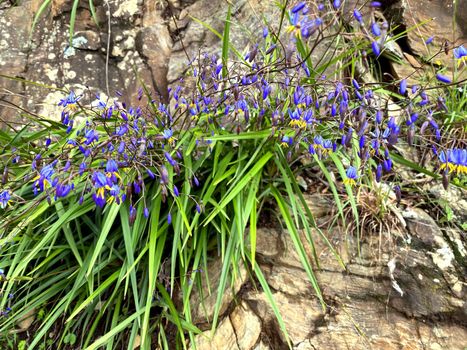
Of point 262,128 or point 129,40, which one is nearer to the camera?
point 262,128

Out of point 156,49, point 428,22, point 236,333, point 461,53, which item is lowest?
point 236,333

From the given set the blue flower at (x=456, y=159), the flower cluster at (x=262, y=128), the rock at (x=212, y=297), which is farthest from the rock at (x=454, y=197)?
the rock at (x=212, y=297)

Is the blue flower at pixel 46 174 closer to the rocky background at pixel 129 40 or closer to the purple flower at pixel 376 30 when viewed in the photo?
the purple flower at pixel 376 30

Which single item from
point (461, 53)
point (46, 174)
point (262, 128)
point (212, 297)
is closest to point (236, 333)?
point (212, 297)

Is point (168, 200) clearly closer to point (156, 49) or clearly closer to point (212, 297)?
point (212, 297)

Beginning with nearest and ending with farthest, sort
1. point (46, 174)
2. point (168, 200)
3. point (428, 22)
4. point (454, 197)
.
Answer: point (46, 174) < point (168, 200) < point (454, 197) < point (428, 22)

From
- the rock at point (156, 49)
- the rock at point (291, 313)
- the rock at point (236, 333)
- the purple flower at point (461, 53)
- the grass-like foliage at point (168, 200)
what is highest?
the rock at point (156, 49)

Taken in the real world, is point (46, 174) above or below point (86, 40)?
below

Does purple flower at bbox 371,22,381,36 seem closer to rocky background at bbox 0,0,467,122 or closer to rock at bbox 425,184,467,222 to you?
rock at bbox 425,184,467,222

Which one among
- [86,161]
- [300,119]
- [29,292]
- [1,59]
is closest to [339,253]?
[300,119]

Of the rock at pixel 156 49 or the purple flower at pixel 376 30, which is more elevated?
the rock at pixel 156 49

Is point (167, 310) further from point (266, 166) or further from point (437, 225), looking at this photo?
point (437, 225)
